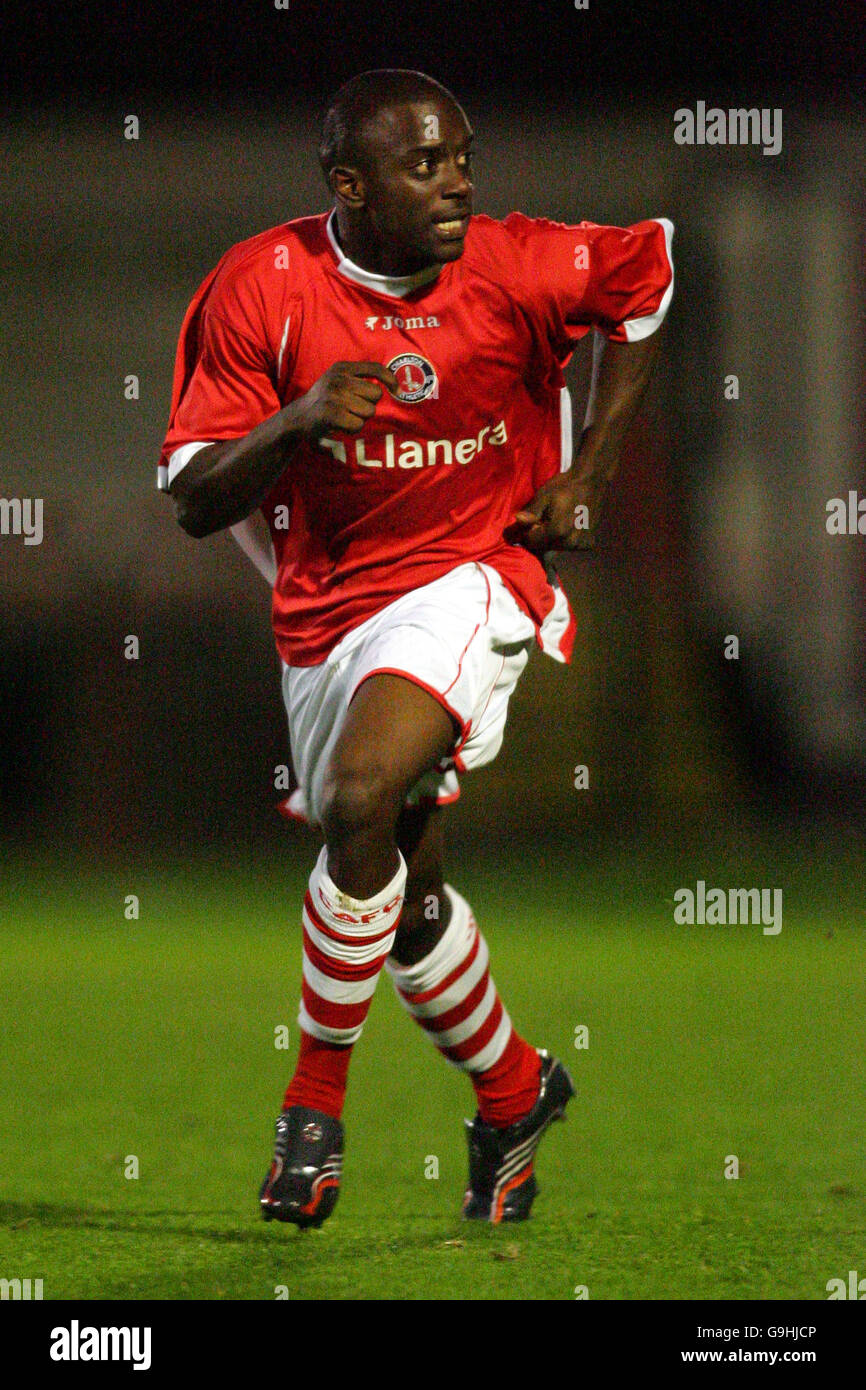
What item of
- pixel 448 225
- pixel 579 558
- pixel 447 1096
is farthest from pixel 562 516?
pixel 579 558

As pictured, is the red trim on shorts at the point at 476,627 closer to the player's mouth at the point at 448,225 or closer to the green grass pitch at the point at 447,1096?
the player's mouth at the point at 448,225

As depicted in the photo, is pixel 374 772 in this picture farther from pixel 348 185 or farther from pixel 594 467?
pixel 348 185

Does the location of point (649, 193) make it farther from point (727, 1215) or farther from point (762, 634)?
point (727, 1215)

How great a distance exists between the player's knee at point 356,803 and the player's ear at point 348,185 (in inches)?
36.3

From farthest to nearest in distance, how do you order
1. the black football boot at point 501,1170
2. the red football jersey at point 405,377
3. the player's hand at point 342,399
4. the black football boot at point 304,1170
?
the black football boot at point 501,1170 → the red football jersey at point 405,377 → the black football boot at point 304,1170 → the player's hand at point 342,399

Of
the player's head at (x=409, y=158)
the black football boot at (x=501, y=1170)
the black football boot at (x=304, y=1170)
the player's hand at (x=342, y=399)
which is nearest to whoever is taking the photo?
the player's hand at (x=342, y=399)

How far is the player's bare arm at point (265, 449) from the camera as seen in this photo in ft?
8.73

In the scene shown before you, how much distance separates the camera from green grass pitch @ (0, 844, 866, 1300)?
9.57ft

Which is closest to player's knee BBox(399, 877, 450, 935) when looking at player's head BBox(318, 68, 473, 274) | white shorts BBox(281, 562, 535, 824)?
white shorts BBox(281, 562, 535, 824)

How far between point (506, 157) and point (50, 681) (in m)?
2.45

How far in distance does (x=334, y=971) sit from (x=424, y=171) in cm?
122

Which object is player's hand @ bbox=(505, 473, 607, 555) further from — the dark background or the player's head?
the dark background

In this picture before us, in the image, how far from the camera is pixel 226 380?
2.95 metres

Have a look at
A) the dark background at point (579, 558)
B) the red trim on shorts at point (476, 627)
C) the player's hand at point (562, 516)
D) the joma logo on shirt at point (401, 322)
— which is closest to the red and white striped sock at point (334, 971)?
the red trim on shorts at point (476, 627)
